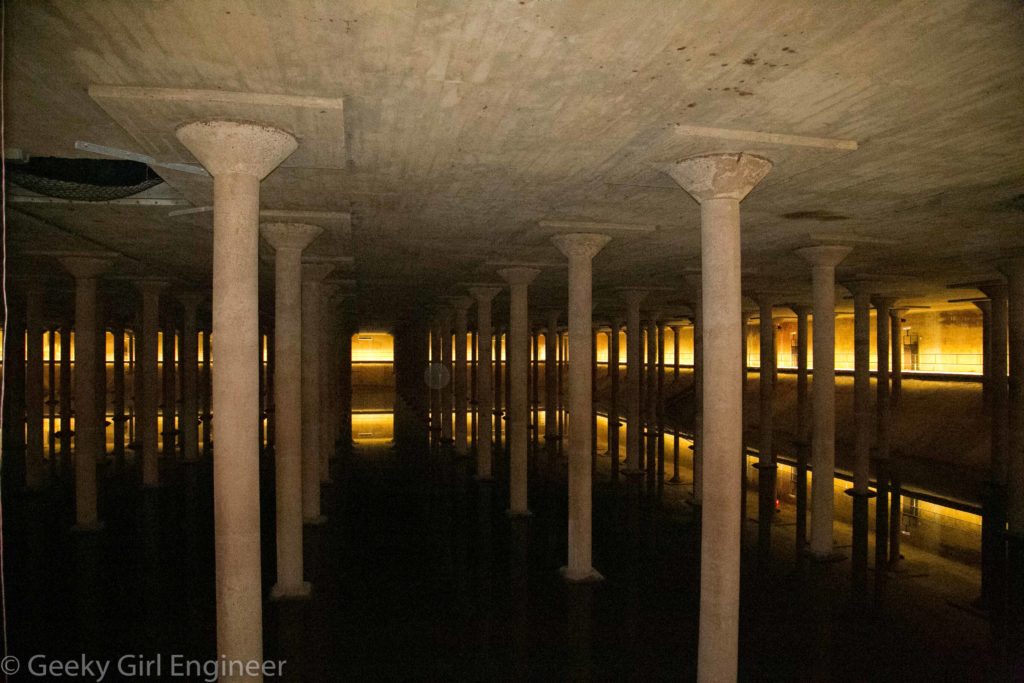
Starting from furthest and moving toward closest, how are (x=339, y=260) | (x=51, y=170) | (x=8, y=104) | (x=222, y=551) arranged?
(x=339, y=260) → (x=51, y=170) → (x=222, y=551) → (x=8, y=104)

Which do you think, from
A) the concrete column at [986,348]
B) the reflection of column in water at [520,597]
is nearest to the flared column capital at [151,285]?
the reflection of column in water at [520,597]

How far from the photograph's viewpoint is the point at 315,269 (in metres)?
14.8

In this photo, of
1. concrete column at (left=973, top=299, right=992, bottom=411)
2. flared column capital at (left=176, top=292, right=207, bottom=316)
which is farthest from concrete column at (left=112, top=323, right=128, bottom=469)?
concrete column at (left=973, top=299, right=992, bottom=411)

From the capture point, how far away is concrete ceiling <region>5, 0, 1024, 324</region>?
4.26m

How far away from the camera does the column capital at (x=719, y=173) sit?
698 centimetres

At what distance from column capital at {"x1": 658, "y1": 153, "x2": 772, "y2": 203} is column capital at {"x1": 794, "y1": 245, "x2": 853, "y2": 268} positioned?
6.23 meters

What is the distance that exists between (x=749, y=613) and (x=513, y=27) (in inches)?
360

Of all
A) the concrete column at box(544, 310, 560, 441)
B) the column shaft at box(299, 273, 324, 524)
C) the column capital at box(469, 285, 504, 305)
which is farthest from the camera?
the concrete column at box(544, 310, 560, 441)

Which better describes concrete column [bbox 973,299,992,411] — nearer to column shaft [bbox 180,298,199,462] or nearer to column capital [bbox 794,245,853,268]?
column capital [bbox 794,245,853,268]

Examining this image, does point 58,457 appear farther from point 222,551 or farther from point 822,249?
point 822,249

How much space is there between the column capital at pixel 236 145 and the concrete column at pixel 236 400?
0.06 ft

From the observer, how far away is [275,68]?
4.95 metres

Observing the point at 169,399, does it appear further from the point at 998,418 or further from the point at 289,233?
the point at 998,418

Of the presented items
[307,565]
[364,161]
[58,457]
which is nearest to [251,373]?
[364,161]
